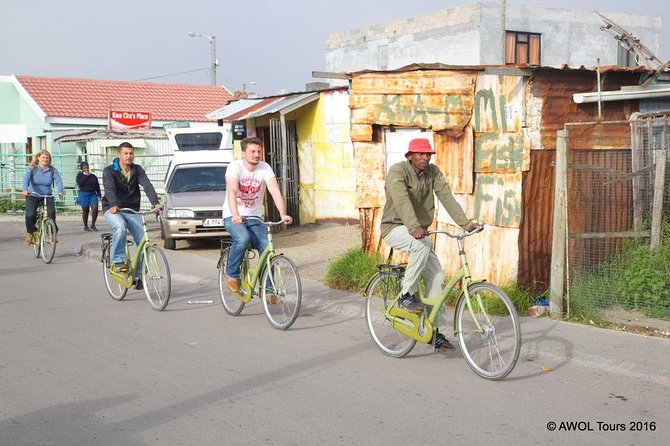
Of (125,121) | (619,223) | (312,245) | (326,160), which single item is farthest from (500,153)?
(125,121)

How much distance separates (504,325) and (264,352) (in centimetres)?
225

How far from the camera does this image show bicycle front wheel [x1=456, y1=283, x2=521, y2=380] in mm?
6230

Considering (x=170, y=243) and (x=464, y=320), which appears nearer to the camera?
(x=464, y=320)

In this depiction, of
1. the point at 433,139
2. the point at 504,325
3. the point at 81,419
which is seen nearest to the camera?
the point at 81,419

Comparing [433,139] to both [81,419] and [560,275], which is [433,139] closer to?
[560,275]

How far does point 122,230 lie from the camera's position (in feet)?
32.8

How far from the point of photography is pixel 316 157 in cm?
1869

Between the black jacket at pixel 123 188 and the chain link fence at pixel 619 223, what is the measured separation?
5.08m

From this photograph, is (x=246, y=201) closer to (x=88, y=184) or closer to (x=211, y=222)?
(x=211, y=222)

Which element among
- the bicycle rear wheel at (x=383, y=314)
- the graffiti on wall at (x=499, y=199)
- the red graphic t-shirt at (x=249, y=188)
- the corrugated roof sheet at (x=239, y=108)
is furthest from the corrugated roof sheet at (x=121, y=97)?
the bicycle rear wheel at (x=383, y=314)

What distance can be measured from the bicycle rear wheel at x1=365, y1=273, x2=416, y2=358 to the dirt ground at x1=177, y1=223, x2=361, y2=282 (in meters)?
4.12

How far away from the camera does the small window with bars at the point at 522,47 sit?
119 feet

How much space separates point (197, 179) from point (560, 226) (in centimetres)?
953

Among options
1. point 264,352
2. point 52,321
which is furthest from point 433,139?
point 52,321
